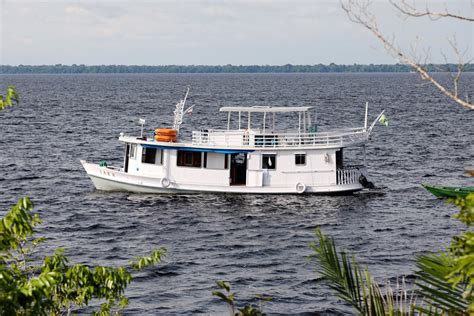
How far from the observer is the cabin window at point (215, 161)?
1423 inches

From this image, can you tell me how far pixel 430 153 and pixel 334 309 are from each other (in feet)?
115

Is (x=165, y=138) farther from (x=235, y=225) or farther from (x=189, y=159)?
(x=235, y=225)

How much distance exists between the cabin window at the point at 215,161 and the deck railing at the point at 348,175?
564 centimetres

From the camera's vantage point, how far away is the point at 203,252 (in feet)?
90.4

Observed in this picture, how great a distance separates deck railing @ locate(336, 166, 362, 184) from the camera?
120 feet

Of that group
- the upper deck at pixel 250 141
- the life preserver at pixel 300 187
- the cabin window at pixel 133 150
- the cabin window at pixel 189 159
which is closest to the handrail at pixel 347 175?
the upper deck at pixel 250 141

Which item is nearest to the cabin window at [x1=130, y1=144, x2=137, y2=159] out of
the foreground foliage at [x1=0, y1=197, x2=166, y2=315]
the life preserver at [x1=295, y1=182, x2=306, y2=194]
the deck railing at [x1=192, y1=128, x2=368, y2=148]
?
the deck railing at [x1=192, y1=128, x2=368, y2=148]

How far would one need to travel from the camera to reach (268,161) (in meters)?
36.0

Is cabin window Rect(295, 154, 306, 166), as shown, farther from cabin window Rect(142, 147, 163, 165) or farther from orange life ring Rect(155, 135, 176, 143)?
cabin window Rect(142, 147, 163, 165)

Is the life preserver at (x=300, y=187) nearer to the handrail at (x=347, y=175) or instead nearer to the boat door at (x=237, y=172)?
the handrail at (x=347, y=175)

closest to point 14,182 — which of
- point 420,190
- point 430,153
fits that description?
point 420,190

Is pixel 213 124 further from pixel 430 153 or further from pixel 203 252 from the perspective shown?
pixel 203 252

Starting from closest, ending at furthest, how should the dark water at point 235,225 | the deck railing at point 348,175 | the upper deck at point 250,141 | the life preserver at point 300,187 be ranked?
the dark water at point 235,225 < the upper deck at point 250,141 < the life preserver at point 300,187 < the deck railing at point 348,175

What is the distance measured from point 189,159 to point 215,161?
1.29 metres
